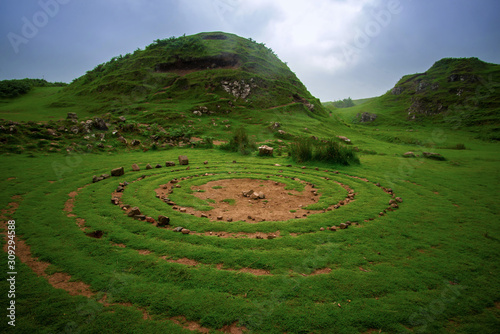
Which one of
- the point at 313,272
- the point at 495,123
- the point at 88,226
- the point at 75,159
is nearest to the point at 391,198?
the point at 313,272

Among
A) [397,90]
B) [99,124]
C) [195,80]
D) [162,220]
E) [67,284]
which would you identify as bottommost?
[67,284]

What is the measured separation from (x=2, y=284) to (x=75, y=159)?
48.7 feet

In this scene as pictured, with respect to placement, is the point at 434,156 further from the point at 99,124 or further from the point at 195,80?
the point at 195,80

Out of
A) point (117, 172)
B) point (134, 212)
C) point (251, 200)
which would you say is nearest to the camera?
point (134, 212)

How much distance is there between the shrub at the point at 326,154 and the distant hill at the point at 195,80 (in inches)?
991

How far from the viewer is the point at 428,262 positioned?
17.2 ft

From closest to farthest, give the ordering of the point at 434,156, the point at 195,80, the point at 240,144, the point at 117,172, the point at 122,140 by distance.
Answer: the point at 117,172 < the point at 434,156 < the point at 122,140 < the point at 240,144 < the point at 195,80

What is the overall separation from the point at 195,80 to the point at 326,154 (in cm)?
4075

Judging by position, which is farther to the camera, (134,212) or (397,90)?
(397,90)

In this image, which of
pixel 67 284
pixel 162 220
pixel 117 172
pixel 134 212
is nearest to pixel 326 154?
pixel 162 220

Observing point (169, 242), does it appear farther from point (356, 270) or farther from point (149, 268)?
point (356, 270)

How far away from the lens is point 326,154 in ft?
55.7

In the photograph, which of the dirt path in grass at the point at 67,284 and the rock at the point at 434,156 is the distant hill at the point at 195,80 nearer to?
the rock at the point at 434,156

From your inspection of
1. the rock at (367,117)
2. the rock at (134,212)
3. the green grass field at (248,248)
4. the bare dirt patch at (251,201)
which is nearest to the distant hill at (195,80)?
the rock at (367,117)
